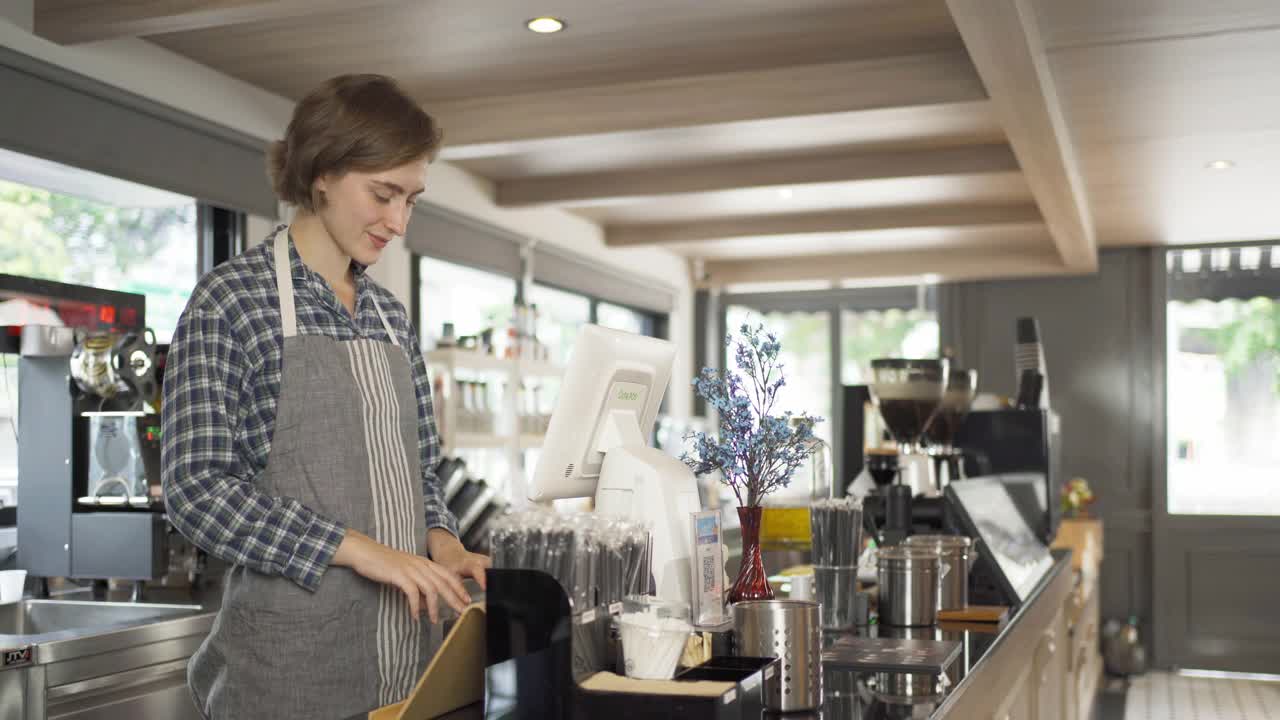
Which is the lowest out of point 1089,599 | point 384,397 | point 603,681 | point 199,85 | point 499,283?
point 1089,599

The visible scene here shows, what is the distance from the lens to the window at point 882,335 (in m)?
8.27

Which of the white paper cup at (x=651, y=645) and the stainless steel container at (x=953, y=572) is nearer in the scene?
the white paper cup at (x=651, y=645)

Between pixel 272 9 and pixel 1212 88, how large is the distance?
2.95 meters

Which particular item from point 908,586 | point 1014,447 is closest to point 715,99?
point 1014,447

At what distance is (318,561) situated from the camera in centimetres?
154

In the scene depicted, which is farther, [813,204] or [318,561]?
[813,204]

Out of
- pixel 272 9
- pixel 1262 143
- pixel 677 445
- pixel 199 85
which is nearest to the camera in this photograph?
pixel 272 9

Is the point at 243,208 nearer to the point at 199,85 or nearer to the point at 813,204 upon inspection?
the point at 199,85

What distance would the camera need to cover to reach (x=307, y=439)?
5.44ft

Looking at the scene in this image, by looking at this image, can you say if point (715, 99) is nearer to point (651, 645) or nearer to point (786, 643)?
point (786, 643)

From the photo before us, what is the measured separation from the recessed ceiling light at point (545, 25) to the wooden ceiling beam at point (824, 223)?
10.9 ft

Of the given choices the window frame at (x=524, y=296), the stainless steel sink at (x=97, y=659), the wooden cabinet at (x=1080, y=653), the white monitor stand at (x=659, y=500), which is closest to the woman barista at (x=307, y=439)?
the white monitor stand at (x=659, y=500)

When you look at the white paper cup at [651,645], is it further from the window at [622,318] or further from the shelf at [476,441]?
the window at [622,318]

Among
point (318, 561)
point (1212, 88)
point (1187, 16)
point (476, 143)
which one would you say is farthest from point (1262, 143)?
point (318, 561)
